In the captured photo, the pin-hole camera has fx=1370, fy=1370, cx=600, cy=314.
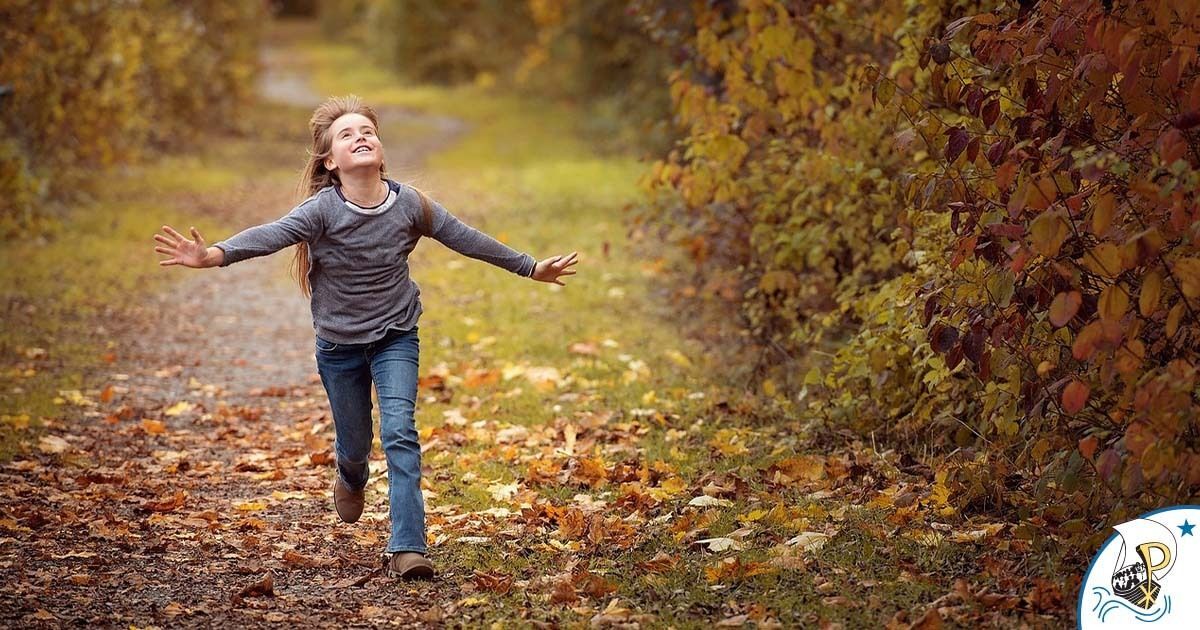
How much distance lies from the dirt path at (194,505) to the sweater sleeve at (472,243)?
1.20 meters

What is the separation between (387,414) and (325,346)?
1.37ft

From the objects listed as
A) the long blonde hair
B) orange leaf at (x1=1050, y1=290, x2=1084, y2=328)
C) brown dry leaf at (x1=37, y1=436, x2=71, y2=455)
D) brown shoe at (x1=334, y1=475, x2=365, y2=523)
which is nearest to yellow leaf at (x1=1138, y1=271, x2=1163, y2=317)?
orange leaf at (x1=1050, y1=290, x2=1084, y2=328)

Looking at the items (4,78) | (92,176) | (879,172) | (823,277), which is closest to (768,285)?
(823,277)

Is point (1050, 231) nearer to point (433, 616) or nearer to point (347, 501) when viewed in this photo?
point (433, 616)

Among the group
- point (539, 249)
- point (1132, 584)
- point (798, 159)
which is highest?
point (539, 249)

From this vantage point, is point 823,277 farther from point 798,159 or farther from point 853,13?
point 853,13

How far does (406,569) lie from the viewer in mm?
4820

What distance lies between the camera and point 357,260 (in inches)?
200

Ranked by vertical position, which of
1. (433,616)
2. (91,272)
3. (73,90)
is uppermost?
(73,90)

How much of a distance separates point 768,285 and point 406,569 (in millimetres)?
3273

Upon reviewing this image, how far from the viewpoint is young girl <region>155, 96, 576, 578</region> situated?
194 inches

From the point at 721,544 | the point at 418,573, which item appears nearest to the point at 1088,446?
the point at 721,544

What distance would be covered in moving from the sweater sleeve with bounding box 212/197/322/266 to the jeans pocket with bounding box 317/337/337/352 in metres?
0.40

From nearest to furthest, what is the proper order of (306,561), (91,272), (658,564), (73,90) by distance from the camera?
(658,564) < (306,561) < (91,272) < (73,90)
